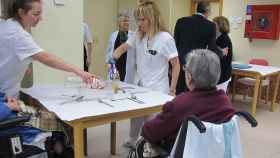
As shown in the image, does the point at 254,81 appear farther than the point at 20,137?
Yes

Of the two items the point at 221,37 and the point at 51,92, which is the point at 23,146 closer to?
the point at 51,92

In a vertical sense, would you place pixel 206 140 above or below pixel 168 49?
below

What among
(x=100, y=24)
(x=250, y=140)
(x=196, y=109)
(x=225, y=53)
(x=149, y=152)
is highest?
(x=100, y=24)

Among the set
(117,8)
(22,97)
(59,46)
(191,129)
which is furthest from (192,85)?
(117,8)

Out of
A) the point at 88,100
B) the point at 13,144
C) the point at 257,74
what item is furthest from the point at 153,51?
the point at 257,74

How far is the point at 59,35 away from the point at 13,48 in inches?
53.3

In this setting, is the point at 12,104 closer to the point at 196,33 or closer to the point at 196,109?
the point at 196,109

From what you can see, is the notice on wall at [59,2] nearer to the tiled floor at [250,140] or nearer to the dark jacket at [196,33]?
the dark jacket at [196,33]

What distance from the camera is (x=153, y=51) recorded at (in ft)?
8.43

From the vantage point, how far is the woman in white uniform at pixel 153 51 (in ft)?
8.30

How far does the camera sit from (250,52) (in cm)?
554

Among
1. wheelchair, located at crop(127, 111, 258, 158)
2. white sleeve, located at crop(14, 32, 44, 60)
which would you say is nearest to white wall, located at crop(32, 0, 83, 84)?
white sleeve, located at crop(14, 32, 44, 60)

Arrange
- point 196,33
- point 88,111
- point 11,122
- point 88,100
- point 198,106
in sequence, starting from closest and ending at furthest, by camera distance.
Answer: point 198,106 → point 11,122 → point 88,111 → point 88,100 → point 196,33

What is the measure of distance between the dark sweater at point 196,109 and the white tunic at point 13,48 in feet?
2.93
